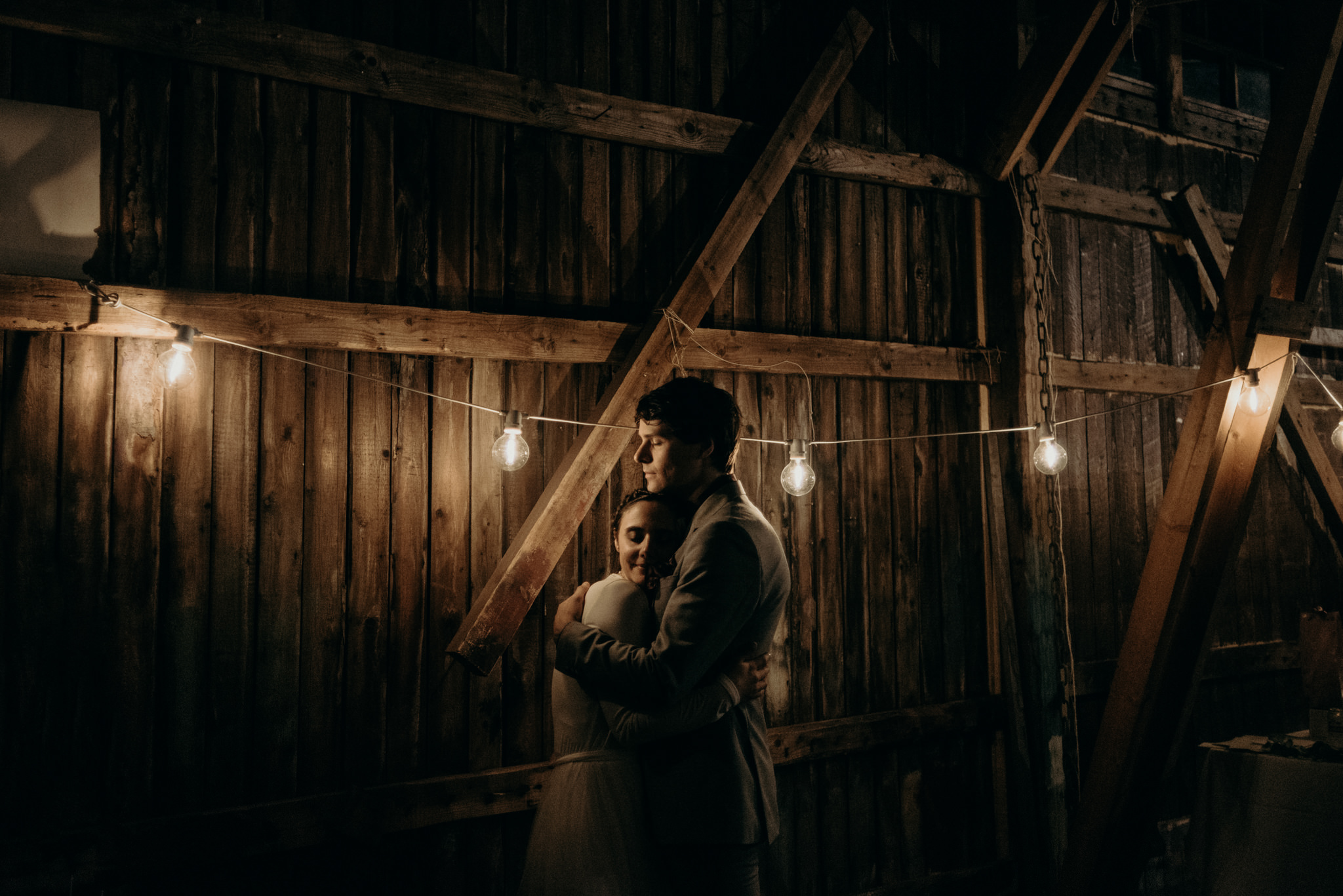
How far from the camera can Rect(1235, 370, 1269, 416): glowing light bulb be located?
3.84 m

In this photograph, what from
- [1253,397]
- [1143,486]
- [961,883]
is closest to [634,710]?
[961,883]

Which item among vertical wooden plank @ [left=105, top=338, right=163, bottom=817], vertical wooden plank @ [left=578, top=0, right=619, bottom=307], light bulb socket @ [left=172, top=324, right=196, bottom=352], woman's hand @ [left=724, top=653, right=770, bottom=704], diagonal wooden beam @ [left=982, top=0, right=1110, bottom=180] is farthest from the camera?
diagonal wooden beam @ [left=982, top=0, right=1110, bottom=180]

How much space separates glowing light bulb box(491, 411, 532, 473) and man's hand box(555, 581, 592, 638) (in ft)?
2.24

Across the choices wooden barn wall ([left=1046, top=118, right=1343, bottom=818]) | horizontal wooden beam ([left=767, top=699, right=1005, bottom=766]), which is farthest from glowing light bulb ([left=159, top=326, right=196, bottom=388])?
wooden barn wall ([left=1046, top=118, right=1343, bottom=818])

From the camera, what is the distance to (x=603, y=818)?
239 cm

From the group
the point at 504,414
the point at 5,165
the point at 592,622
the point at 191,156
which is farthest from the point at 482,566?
the point at 5,165

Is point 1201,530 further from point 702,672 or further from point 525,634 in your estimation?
point 525,634

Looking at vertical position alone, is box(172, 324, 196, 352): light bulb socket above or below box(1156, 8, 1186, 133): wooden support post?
below

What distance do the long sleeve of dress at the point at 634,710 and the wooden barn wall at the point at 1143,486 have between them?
3.31 meters

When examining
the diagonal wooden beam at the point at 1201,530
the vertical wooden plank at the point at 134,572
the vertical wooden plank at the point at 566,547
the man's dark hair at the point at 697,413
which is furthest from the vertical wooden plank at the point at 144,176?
the diagonal wooden beam at the point at 1201,530

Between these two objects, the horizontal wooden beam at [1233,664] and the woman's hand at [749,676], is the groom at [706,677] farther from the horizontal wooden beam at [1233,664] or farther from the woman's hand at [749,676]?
the horizontal wooden beam at [1233,664]

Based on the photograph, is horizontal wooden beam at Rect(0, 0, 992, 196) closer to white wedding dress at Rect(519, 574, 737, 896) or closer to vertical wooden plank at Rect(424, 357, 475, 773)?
vertical wooden plank at Rect(424, 357, 475, 773)

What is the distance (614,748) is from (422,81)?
2749 mm

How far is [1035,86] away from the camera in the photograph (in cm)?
434
